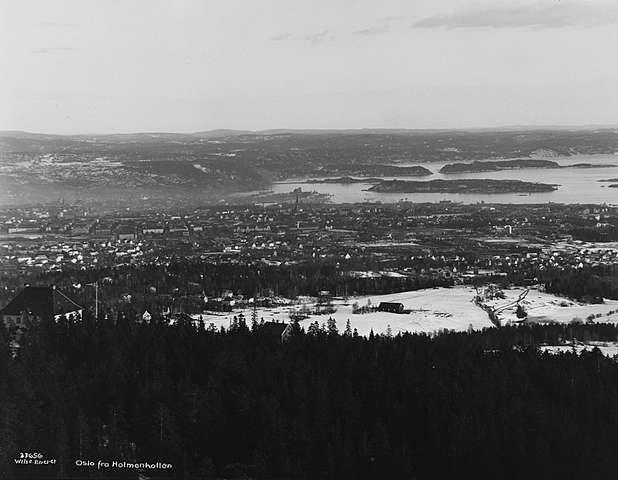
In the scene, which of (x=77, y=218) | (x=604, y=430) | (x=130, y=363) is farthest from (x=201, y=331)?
(x=77, y=218)

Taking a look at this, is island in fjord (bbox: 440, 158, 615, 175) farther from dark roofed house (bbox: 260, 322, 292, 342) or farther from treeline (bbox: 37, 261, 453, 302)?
dark roofed house (bbox: 260, 322, 292, 342)

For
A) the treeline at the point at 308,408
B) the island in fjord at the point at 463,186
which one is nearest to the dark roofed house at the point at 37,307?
the treeline at the point at 308,408

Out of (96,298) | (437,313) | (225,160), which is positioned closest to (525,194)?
(225,160)

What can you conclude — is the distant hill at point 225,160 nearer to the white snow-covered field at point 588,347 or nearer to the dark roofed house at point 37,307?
the dark roofed house at point 37,307

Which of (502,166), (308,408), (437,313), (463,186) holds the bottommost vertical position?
(463,186)

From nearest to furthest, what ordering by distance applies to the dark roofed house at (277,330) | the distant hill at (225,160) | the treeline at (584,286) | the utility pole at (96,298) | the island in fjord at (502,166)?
the dark roofed house at (277,330) < the utility pole at (96,298) < the treeline at (584,286) < the distant hill at (225,160) < the island in fjord at (502,166)

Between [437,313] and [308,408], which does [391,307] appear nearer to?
[437,313]
